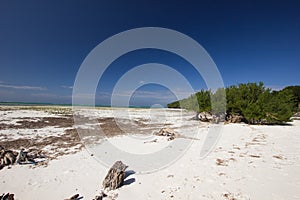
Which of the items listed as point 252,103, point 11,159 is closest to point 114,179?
point 11,159

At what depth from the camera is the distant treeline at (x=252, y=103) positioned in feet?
49.9

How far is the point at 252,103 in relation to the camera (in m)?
15.9

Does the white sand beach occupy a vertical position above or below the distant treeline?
below

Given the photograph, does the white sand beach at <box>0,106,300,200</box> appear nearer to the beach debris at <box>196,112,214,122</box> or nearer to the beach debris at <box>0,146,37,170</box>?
the beach debris at <box>0,146,37,170</box>

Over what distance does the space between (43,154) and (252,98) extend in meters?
19.1

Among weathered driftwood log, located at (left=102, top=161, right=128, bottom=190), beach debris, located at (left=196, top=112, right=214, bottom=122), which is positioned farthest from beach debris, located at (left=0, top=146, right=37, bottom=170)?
beach debris, located at (left=196, top=112, right=214, bottom=122)

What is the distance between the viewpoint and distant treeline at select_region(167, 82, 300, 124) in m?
15.2

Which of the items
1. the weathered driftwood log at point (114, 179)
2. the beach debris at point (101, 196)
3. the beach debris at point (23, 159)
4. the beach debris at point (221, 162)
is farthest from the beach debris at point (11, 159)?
the beach debris at point (221, 162)

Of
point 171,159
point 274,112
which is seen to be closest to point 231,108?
point 274,112

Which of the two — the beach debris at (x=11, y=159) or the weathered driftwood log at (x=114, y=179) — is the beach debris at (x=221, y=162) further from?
the beach debris at (x=11, y=159)

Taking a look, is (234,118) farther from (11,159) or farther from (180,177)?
(11,159)

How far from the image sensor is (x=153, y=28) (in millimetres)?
15930

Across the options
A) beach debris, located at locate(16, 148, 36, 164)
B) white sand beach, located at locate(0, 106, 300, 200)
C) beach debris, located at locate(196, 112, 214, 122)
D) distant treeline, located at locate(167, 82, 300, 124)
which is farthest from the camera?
beach debris, located at locate(196, 112, 214, 122)

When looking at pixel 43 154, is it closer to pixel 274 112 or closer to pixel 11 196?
pixel 11 196
